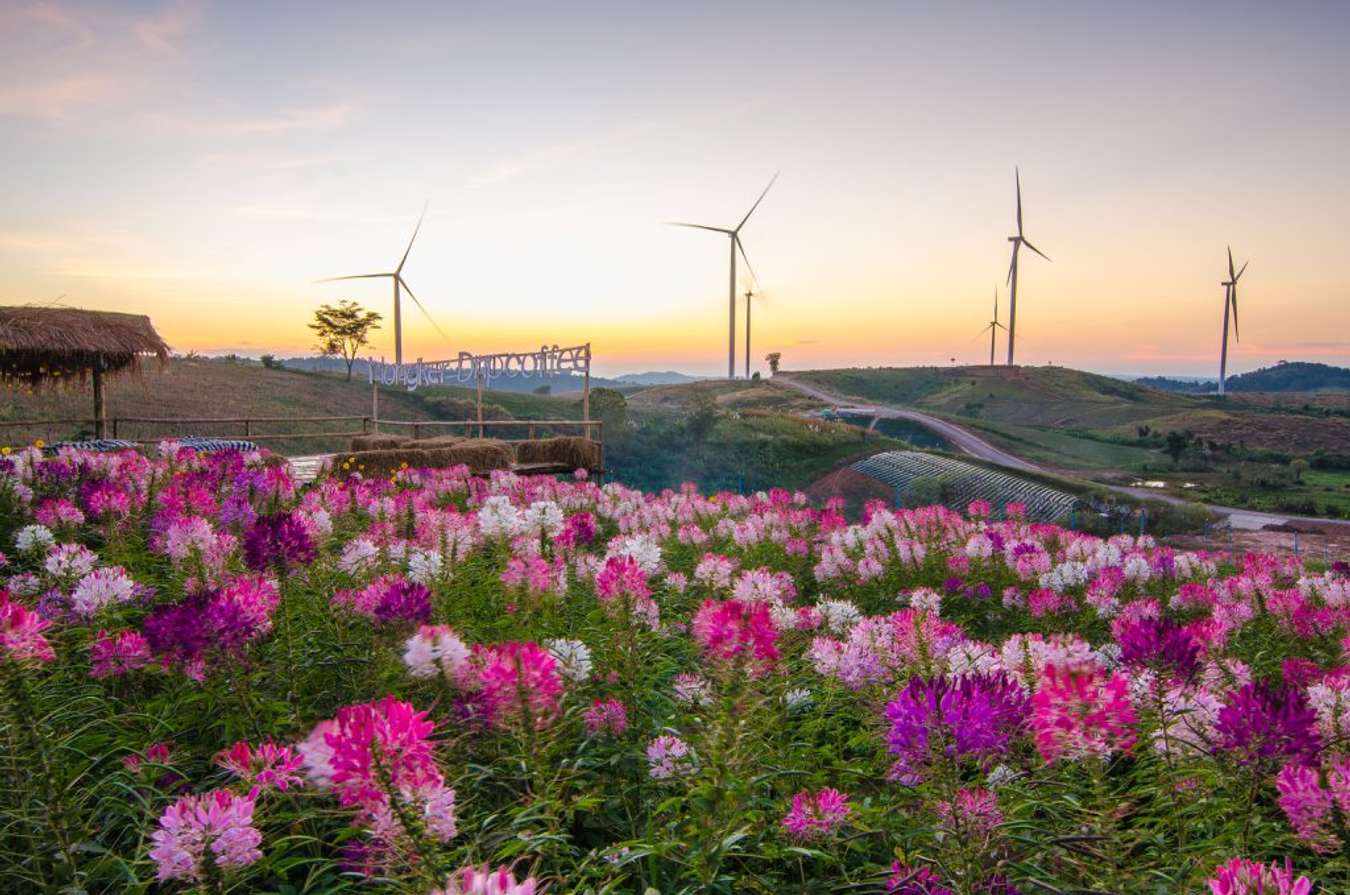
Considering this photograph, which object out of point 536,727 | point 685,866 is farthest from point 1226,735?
point 536,727

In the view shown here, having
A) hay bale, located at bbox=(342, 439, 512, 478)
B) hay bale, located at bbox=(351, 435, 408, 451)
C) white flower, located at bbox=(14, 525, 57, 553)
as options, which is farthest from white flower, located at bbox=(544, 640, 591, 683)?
hay bale, located at bbox=(351, 435, 408, 451)

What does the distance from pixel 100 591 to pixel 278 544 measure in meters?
1.08

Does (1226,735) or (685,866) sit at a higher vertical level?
(1226,735)

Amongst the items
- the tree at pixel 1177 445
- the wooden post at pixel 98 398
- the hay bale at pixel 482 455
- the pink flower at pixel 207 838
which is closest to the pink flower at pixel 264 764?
the pink flower at pixel 207 838

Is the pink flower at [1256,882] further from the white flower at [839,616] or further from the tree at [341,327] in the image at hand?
the tree at [341,327]

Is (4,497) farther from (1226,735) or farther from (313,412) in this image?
(313,412)

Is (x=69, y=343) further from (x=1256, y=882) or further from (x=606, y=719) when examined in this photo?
(x=1256, y=882)

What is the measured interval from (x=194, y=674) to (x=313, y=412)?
167ft

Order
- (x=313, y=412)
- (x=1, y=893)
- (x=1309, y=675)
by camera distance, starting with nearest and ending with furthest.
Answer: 1. (x=1, y=893)
2. (x=1309, y=675)
3. (x=313, y=412)

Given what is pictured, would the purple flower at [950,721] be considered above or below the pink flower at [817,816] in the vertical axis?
above

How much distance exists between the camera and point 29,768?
1.99 metres

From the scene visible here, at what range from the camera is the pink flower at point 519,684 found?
194 centimetres

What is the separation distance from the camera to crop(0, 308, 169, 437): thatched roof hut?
17906 mm

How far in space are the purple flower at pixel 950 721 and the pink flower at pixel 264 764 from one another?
4.85 ft
